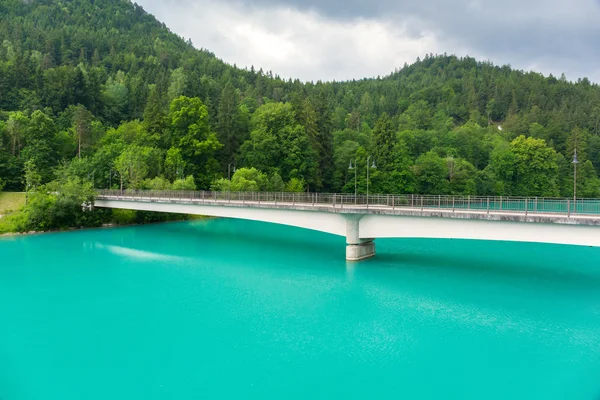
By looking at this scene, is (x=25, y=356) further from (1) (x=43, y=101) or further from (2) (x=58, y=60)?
(2) (x=58, y=60)

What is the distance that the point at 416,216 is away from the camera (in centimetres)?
2681

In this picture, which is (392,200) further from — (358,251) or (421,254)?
(421,254)

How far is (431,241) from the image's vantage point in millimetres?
40625

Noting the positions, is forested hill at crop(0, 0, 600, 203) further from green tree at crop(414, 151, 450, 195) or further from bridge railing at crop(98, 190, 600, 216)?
bridge railing at crop(98, 190, 600, 216)

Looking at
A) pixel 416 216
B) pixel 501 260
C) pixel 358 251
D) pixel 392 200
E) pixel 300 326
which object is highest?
pixel 392 200

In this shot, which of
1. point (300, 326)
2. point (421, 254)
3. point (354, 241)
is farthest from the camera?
point (421, 254)

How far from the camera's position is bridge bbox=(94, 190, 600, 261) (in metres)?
22.2

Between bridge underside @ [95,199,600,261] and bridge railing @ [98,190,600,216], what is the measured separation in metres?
0.79

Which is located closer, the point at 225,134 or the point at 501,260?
the point at 501,260

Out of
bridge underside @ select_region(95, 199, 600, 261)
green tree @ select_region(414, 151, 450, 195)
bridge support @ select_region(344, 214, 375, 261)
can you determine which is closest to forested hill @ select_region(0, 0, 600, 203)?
green tree @ select_region(414, 151, 450, 195)

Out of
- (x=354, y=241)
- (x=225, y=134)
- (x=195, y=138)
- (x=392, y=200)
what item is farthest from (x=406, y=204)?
(x=225, y=134)

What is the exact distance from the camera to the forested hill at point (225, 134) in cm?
6059

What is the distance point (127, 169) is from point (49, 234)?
16133 millimetres

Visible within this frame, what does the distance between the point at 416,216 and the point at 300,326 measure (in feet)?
40.5
